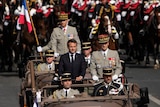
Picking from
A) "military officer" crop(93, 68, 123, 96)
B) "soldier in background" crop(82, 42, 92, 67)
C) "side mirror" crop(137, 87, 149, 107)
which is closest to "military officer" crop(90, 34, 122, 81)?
"soldier in background" crop(82, 42, 92, 67)

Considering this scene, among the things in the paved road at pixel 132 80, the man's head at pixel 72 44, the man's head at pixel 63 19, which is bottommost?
the paved road at pixel 132 80

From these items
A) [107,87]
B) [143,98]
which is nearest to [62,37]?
[107,87]

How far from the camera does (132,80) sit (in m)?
23.5

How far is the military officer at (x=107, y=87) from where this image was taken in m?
14.1

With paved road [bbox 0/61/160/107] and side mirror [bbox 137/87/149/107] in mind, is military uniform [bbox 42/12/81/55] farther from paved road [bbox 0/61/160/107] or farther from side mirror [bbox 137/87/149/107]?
side mirror [bbox 137/87/149/107]

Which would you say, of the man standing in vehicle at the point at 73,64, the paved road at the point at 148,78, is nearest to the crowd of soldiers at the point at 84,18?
the paved road at the point at 148,78

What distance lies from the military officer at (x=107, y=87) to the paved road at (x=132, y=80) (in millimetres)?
5127

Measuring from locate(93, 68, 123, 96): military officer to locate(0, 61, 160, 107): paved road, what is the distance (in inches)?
202

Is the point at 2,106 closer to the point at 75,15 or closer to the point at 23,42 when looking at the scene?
the point at 23,42

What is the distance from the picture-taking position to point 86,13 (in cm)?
3156

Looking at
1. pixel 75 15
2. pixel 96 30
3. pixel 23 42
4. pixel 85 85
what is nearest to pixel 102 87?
pixel 85 85

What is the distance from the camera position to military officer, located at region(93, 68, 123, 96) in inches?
555

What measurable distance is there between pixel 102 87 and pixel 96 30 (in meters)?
7.74

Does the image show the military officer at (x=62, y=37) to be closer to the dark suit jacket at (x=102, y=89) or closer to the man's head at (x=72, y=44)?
the man's head at (x=72, y=44)
